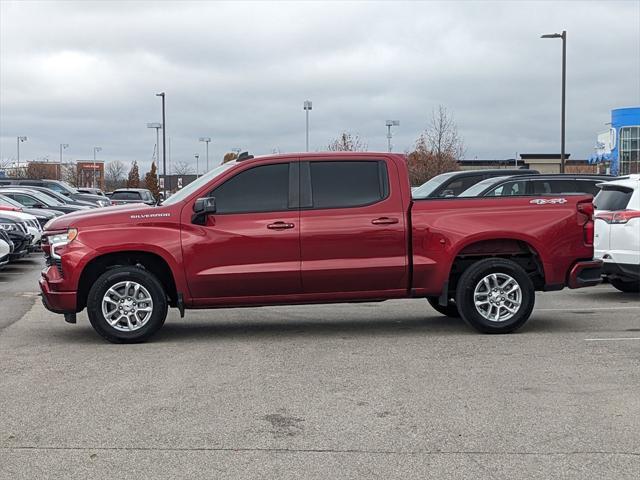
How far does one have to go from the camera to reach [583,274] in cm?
1024

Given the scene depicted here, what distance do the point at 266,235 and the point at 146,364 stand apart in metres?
1.93

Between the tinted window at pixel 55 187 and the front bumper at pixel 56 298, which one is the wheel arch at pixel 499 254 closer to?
the front bumper at pixel 56 298

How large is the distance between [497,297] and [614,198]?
411cm

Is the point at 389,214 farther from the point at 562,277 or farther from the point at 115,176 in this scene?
the point at 115,176

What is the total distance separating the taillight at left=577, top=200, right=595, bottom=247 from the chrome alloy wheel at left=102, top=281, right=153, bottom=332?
15.5 feet

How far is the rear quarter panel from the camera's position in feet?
32.5

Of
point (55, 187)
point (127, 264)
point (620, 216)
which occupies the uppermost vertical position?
point (55, 187)

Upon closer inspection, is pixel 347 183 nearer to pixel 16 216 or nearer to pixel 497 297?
pixel 497 297

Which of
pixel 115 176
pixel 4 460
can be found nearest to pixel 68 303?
pixel 4 460

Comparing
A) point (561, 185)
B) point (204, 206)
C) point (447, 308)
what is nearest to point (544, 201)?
point (447, 308)

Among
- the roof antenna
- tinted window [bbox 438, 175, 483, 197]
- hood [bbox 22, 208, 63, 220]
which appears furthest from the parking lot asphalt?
hood [bbox 22, 208, 63, 220]

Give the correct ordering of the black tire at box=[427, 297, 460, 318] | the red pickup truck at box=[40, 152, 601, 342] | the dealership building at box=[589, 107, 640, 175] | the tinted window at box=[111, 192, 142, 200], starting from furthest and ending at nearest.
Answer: the dealership building at box=[589, 107, 640, 175] → the tinted window at box=[111, 192, 142, 200] → the black tire at box=[427, 297, 460, 318] → the red pickup truck at box=[40, 152, 601, 342]

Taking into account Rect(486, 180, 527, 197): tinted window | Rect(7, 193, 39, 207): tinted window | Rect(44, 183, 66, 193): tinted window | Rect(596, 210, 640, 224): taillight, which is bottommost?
Rect(596, 210, 640, 224): taillight

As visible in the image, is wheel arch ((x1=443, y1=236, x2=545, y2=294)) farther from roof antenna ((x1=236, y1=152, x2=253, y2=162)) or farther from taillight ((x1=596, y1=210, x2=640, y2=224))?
taillight ((x1=596, y1=210, x2=640, y2=224))
